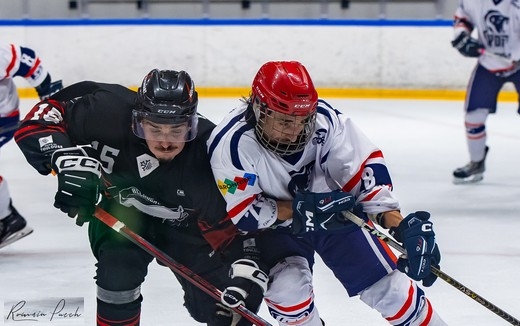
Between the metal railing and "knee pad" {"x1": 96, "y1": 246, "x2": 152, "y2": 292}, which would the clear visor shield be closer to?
"knee pad" {"x1": 96, "y1": 246, "x2": 152, "y2": 292}

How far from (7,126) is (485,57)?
2598 mm

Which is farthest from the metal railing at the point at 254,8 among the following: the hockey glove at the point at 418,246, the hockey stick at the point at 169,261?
the hockey glove at the point at 418,246

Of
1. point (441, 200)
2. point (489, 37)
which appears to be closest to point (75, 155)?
point (441, 200)

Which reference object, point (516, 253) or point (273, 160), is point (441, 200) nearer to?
point (516, 253)

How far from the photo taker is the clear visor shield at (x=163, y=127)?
8.80 feet

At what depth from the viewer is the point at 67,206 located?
2.68 m

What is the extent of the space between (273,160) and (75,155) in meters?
0.51

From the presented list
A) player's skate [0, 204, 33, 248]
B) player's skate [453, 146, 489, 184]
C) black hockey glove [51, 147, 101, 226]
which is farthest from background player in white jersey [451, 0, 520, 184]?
black hockey glove [51, 147, 101, 226]

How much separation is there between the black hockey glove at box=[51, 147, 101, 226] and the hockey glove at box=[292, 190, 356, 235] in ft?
1.70

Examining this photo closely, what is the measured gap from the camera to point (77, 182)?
8.64 feet

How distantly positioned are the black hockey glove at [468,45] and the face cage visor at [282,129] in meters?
3.07

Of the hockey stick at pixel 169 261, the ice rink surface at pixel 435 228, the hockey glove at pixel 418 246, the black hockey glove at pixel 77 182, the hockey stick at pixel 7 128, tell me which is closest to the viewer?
the hockey glove at pixel 418 246

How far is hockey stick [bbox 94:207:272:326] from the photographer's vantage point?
109 inches

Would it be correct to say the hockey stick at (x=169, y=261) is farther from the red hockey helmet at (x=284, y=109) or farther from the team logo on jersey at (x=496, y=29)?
the team logo on jersey at (x=496, y=29)
